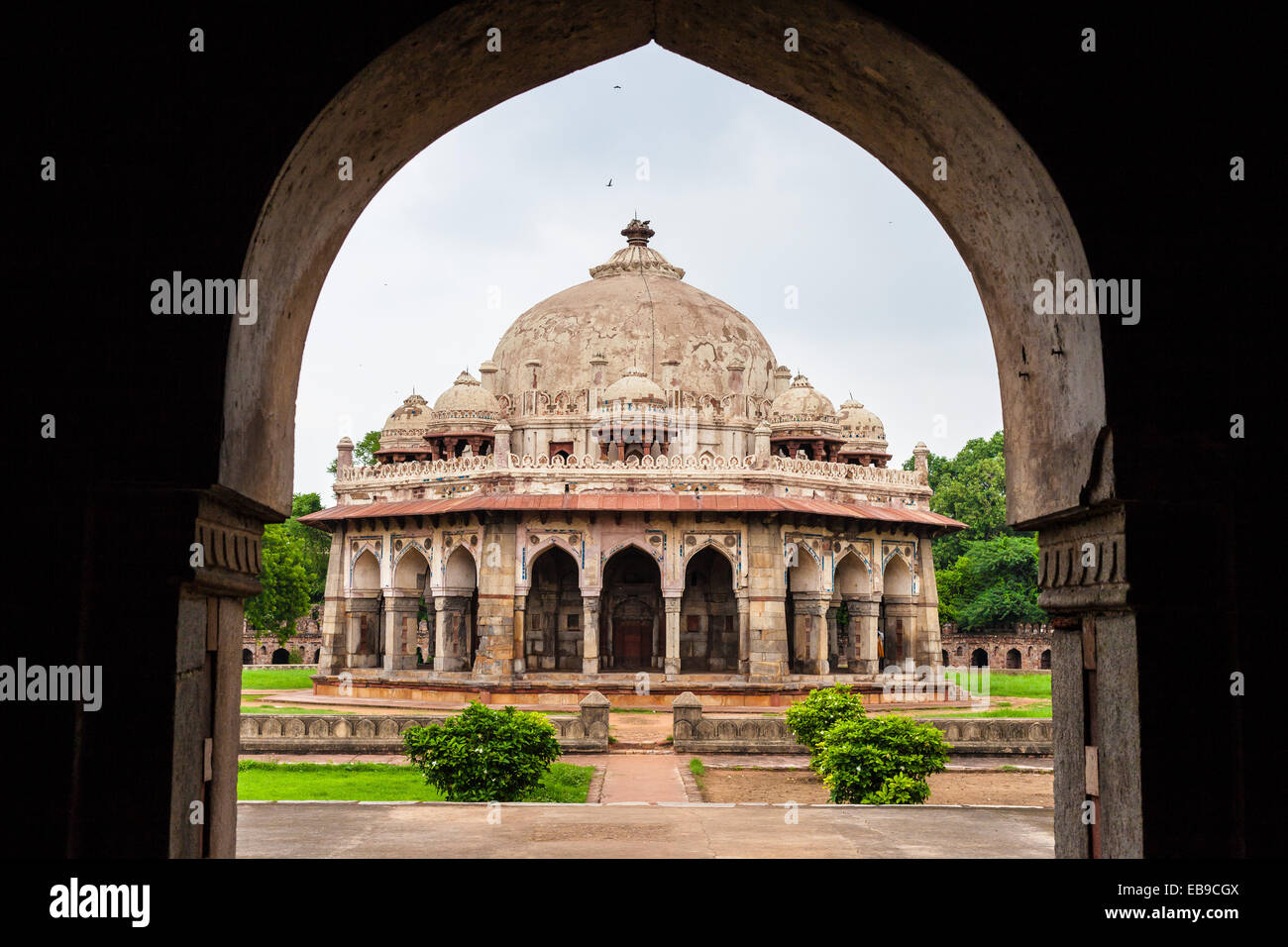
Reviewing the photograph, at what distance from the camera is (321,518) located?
32.2 m

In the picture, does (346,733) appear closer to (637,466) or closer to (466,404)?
(637,466)

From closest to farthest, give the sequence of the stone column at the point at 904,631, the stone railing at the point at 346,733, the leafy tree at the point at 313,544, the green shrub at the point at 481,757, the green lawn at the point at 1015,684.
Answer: the green shrub at the point at 481,757
the stone railing at the point at 346,733
the stone column at the point at 904,631
the green lawn at the point at 1015,684
the leafy tree at the point at 313,544

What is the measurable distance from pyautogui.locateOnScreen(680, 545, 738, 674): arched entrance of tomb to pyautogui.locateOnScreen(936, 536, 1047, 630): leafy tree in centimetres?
2118

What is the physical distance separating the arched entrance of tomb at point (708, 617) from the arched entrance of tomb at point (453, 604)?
5566 millimetres

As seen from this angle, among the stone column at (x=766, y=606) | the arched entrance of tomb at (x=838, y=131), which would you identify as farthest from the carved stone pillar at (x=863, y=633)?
the arched entrance of tomb at (x=838, y=131)

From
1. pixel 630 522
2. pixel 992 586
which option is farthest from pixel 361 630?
pixel 992 586

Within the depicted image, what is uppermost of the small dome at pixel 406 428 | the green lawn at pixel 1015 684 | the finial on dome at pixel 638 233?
the finial on dome at pixel 638 233

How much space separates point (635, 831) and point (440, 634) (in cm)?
2220

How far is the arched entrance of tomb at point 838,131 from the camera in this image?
421 cm

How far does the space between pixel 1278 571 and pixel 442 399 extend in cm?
3054

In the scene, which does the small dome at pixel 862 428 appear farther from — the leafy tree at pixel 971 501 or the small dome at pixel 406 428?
the leafy tree at pixel 971 501

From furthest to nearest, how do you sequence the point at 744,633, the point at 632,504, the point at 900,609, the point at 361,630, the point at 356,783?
the point at 361,630 → the point at 900,609 → the point at 744,633 → the point at 632,504 → the point at 356,783

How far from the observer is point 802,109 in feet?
18.0
